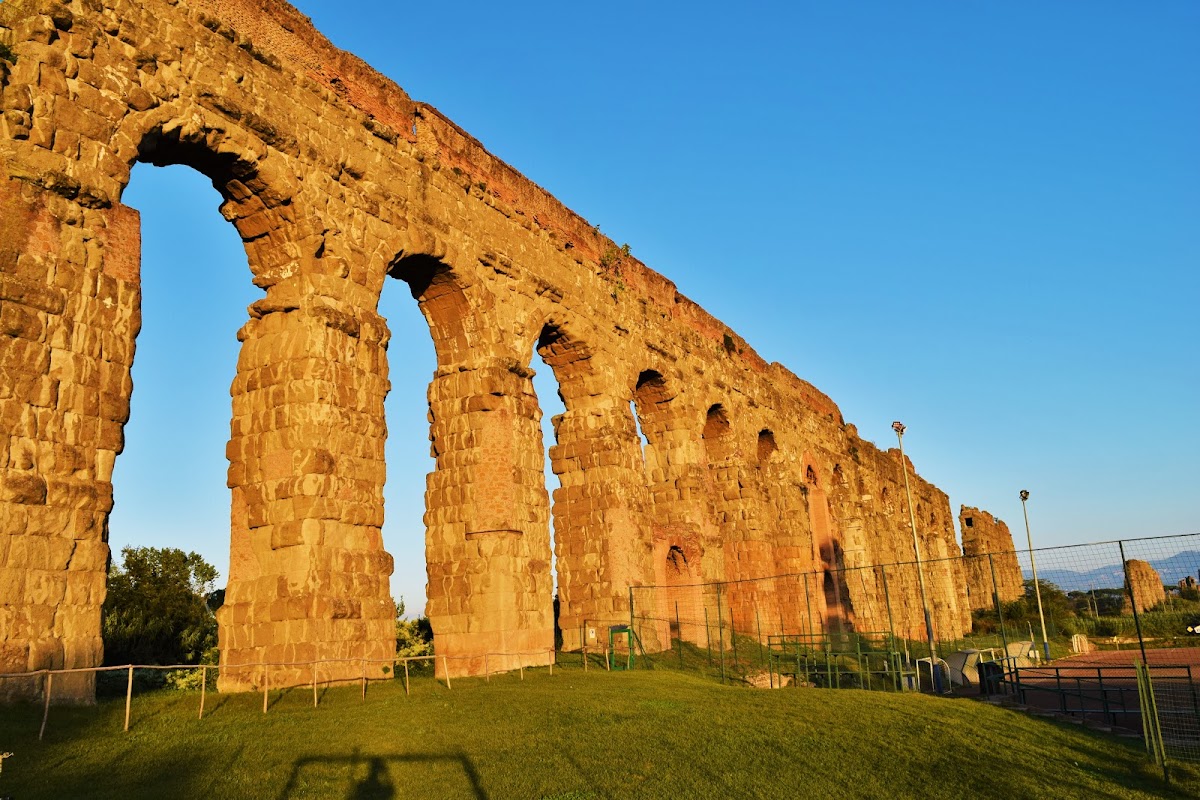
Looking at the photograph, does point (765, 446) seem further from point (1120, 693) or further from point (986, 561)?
point (986, 561)

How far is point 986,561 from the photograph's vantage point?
5159 cm

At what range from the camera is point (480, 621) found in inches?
593

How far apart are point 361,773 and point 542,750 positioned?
5.86 feet

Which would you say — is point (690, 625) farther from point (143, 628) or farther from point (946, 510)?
point (946, 510)

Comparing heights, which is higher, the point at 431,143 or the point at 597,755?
the point at 431,143

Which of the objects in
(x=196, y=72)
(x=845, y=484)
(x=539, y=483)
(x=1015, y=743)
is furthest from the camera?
(x=845, y=484)

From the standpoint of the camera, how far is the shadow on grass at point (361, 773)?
23.6 feet

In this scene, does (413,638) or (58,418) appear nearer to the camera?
(58,418)

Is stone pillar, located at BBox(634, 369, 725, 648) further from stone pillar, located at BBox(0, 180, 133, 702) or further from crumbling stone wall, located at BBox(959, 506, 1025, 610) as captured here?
crumbling stone wall, located at BBox(959, 506, 1025, 610)

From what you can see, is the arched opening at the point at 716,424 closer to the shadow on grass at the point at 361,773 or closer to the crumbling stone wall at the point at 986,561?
the shadow on grass at the point at 361,773

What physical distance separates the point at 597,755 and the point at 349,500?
17.6 ft

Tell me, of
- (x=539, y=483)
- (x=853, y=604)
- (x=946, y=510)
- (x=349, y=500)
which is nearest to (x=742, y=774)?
(x=349, y=500)

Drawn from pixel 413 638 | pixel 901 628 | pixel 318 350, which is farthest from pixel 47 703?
pixel 901 628

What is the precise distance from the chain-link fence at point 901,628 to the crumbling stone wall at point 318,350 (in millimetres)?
1235
